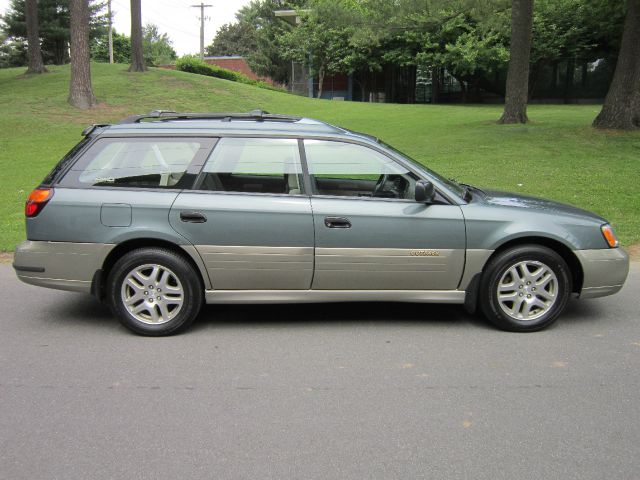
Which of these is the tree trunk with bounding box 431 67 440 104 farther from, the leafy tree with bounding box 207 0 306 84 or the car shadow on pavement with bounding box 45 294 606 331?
the car shadow on pavement with bounding box 45 294 606 331

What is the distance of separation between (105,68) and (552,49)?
23001 mm

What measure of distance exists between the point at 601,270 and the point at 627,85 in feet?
39.8

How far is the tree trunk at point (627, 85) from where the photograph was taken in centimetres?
1476

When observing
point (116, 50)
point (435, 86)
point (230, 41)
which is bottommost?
point (435, 86)

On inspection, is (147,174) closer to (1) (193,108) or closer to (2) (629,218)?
(2) (629,218)

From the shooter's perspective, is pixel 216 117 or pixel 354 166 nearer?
pixel 354 166

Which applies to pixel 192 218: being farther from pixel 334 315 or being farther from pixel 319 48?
pixel 319 48

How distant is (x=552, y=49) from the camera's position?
3372 cm

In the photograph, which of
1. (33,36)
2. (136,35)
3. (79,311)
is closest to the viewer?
(79,311)

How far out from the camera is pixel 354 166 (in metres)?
5.23

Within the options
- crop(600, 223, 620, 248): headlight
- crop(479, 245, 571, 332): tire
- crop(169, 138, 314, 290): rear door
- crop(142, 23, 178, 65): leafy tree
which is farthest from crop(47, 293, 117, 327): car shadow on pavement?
crop(142, 23, 178, 65): leafy tree

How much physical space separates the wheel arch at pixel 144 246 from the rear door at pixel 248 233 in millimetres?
58

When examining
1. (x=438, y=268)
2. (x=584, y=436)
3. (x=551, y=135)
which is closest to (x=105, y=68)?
(x=551, y=135)

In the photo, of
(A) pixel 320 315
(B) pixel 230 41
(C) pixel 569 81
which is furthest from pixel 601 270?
(B) pixel 230 41
